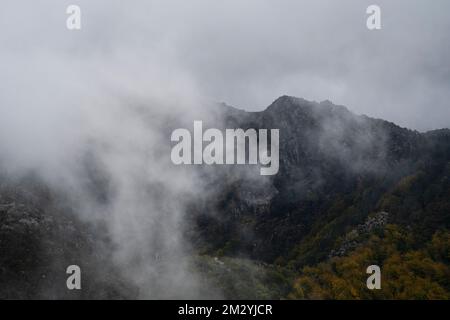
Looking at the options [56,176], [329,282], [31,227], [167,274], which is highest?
[56,176]

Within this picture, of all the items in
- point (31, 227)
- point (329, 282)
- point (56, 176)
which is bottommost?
point (329, 282)

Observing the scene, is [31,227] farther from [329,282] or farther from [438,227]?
[438,227]

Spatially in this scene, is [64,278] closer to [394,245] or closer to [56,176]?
[56,176]

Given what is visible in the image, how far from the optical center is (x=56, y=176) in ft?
566

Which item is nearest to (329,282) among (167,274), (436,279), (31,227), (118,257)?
(436,279)

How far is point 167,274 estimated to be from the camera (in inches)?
4705

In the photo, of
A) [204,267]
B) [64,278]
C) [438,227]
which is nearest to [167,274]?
[204,267]

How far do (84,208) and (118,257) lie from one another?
139 ft
